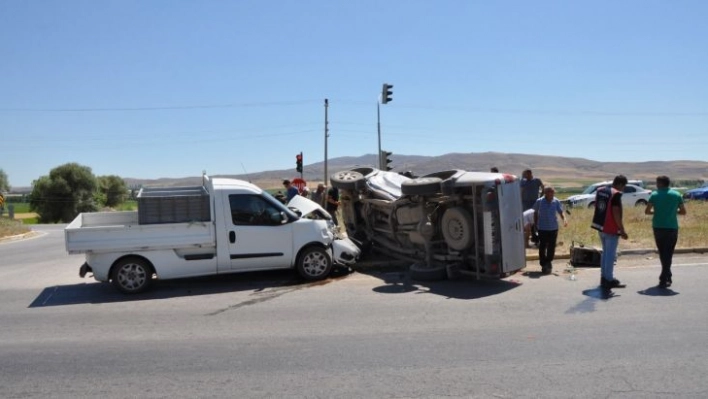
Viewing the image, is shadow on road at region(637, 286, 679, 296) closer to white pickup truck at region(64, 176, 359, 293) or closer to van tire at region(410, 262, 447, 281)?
van tire at region(410, 262, 447, 281)

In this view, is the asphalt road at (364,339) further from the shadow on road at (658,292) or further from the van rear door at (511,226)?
the van rear door at (511,226)

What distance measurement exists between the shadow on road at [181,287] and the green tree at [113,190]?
84679mm

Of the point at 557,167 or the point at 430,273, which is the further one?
the point at 557,167

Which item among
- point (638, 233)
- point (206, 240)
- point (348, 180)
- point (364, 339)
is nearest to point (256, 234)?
point (206, 240)

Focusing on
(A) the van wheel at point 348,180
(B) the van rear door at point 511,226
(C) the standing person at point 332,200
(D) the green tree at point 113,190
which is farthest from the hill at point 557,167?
(B) the van rear door at point 511,226

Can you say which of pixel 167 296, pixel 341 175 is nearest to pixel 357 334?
pixel 167 296

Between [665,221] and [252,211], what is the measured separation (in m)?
6.74

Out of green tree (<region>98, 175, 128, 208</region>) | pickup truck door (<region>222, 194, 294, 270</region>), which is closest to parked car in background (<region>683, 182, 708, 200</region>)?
pickup truck door (<region>222, 194, 294, 270</region>)

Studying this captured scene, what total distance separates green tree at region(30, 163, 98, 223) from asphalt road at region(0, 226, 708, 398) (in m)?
73.4

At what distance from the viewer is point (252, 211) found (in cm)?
1039

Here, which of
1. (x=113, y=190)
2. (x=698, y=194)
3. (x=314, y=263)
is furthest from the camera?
(x=113, y=190)

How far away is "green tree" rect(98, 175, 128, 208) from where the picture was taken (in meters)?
90.6

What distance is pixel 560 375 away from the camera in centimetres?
518

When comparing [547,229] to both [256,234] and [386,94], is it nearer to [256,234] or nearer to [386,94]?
[256,234]
